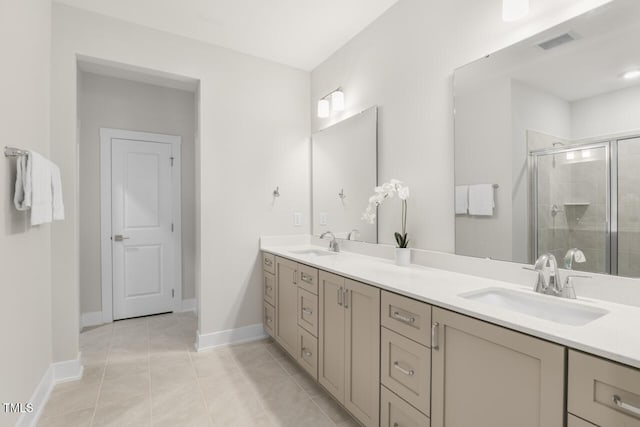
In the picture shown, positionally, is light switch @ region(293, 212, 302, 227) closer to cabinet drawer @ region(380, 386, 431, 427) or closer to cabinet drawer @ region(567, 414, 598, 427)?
cabinet drawer @ region(380, 386, 431, 427)

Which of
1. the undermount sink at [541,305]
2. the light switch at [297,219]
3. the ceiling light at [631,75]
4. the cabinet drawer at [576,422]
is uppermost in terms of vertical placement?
the ceiling light at [631,75]

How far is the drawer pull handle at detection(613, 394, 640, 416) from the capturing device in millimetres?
763

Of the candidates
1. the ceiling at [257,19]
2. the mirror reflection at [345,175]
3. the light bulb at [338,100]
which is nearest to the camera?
the ceiling at [257,19]

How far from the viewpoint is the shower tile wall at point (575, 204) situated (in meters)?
1.30

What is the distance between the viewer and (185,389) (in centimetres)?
219

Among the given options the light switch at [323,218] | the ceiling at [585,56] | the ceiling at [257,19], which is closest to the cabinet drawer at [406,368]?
the ceiling at [585,56]

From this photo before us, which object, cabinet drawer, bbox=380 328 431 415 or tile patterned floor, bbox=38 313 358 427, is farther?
tile patterned floor, bbox=38 313 358 427

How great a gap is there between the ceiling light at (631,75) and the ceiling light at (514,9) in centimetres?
51

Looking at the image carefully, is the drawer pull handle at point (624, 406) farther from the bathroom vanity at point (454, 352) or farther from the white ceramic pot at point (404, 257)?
the white ceramic pot at point (404, 257)

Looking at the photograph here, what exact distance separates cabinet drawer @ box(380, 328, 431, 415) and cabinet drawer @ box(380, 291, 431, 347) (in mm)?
32

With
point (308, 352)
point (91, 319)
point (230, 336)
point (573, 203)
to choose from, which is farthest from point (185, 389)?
point (573, 203)

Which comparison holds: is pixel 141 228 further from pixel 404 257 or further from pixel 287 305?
pixel 404 257

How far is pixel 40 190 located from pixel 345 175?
211 centimetres

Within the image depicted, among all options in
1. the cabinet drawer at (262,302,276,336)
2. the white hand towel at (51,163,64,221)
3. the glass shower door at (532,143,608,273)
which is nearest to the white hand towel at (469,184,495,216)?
the glass shower door at (532,143,608,273)
